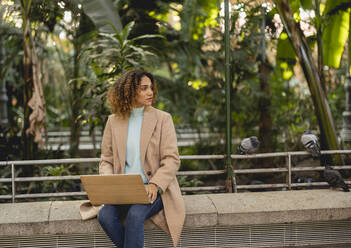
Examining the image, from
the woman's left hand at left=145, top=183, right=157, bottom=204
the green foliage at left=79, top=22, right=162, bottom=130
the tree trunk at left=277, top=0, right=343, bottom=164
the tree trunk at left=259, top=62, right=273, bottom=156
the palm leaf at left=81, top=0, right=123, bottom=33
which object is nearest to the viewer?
the woman's left hand at left=145, top=183, right=157, bottom=204

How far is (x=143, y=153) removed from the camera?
3.27 m

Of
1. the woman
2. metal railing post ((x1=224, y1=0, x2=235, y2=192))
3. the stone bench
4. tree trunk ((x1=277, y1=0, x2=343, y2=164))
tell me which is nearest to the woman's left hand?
the woman

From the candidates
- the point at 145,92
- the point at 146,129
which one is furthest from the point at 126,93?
the point at 146,129

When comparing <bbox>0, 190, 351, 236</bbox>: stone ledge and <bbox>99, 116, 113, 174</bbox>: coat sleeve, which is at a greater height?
<bbox>99, 116, 113, 174</bbox>: coat sleeve

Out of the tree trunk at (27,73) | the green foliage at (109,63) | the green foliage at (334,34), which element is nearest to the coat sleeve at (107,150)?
the green foliage at (109,63)

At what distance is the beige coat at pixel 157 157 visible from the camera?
320 centimetres

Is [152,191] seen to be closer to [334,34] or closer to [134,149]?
[134,149]

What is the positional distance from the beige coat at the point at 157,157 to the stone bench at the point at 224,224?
0.75ft

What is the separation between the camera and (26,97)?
16.2 feet

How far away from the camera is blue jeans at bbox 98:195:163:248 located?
2965mm

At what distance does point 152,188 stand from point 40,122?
2.43 m

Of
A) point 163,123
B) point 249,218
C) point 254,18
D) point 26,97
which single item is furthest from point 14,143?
point 254,18

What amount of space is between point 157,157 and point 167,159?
127 mm

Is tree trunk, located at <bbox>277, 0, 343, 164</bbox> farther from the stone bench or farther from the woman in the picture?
the woman
